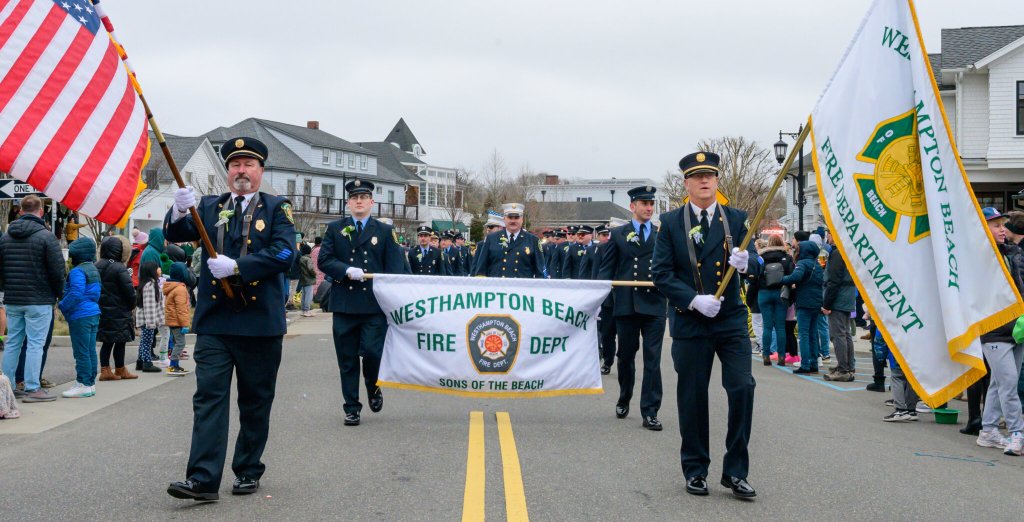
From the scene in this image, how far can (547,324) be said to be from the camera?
923 centimetres

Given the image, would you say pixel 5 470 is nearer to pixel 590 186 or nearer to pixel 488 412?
pixel 488 412

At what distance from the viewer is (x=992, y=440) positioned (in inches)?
335

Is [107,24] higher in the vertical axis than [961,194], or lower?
higher

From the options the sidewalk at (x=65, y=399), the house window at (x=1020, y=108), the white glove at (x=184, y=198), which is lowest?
the sidewalk at (x=65, y=399)

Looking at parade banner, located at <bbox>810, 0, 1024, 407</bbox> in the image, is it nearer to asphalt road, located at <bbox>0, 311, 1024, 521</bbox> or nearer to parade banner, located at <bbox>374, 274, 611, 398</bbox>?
asphalt road, located at <bbox>0, 311, 1024, 521</bbox>

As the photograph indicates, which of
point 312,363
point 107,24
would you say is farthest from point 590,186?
point 107,24

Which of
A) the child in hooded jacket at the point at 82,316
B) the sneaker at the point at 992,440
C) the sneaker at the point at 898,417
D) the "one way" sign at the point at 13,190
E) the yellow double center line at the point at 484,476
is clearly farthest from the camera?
the "one way" sign at the point at 13,190

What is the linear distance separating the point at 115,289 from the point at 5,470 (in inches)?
196

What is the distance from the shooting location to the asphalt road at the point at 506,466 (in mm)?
5863

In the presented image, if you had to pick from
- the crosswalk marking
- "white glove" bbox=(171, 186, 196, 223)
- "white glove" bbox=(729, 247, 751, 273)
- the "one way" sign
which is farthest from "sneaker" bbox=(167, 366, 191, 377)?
"white glove" bbox=(729, 247, 751, 273)

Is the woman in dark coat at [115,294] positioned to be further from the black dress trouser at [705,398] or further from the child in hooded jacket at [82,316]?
the black dress trouser at [705,398]

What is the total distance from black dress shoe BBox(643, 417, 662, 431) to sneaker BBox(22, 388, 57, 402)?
654 cm

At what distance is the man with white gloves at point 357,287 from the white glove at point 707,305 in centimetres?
377

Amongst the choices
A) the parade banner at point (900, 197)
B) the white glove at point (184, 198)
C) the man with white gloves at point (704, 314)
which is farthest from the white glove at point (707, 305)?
the white glove at point (184, 198)
